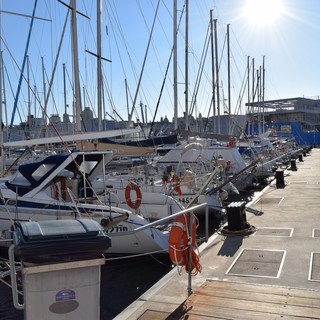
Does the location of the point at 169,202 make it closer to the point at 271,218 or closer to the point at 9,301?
the point at 271,218

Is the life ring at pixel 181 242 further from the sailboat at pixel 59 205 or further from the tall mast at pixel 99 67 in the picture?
the tall mast at pixel 99 67

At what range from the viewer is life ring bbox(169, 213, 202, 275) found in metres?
5.25

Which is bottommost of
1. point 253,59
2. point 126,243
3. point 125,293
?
point 125,293

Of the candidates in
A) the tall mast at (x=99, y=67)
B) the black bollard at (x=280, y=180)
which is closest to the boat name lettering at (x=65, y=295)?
the tall mast at (x=99, y=67)

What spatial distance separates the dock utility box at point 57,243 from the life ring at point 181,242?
6.73ft

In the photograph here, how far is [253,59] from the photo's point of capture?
49250 millimetres

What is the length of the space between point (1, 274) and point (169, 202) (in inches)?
369

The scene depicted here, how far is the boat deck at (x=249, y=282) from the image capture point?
4719 mm

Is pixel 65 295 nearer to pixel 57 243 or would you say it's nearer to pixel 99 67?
pixel 57 243

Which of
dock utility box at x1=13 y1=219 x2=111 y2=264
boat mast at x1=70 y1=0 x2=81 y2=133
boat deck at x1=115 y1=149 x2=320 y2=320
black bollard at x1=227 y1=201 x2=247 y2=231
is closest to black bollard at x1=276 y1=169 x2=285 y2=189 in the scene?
boat deck at x1=115 y1=149 x2=320 y2=320

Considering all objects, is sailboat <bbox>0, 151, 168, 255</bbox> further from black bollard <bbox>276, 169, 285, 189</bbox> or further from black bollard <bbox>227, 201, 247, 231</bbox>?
black bollard <bbox>276, 169, 285, 189</bbox>

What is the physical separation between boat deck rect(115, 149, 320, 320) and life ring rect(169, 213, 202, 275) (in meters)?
0.40

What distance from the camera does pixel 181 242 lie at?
530cm

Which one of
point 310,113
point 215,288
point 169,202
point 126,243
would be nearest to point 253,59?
point 169,202
